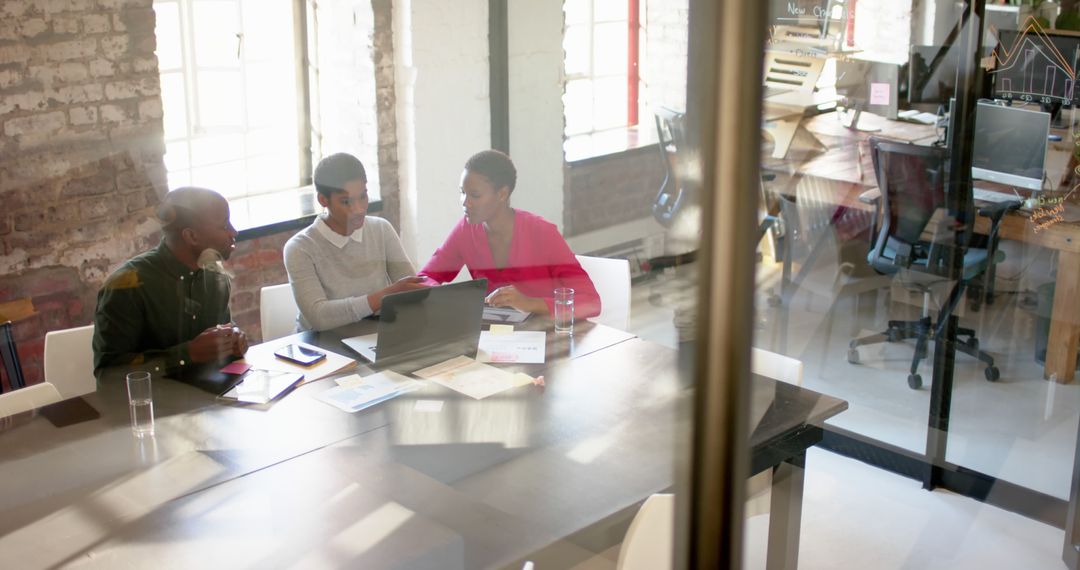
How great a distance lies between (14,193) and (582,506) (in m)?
1.55

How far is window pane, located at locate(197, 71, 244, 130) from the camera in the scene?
8.94 ft

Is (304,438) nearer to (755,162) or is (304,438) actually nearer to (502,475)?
(502,475)

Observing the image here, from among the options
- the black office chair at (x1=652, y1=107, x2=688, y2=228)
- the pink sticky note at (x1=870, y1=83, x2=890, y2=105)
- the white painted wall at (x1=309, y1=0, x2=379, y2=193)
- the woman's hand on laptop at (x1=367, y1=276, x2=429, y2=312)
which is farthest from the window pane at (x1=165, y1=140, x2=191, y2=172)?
the pink sticky note at (x1=870, y1=83, x2=890, y2=105)

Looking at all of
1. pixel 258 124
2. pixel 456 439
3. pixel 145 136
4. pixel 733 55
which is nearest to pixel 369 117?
pixel 258 124

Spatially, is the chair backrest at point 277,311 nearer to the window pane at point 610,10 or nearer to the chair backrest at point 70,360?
the chair backrest at point 70,360

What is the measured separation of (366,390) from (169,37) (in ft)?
4.41

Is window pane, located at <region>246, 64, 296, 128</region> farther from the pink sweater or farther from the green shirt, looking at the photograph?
the green shirt

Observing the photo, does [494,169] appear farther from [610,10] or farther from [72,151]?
[72,151]

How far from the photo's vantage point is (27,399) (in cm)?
168

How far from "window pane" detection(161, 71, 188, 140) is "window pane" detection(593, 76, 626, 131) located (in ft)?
3.66

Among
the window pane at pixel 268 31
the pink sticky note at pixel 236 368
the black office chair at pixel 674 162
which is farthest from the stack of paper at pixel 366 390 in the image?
the window pane at pixel 268 31

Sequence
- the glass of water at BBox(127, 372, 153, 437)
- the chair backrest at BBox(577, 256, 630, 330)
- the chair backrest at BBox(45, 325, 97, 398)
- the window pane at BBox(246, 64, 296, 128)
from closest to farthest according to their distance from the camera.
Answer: the glass of water at BBox(127, 372, 153, 437), the chair backrest at BBox(45, 325, 97, 398), the chair backrest at BBox(577, 256, 630, 330), the window pane at BBox(246, 64, 296, 128)

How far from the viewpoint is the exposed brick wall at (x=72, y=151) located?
222 cm

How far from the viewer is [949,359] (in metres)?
2.24
